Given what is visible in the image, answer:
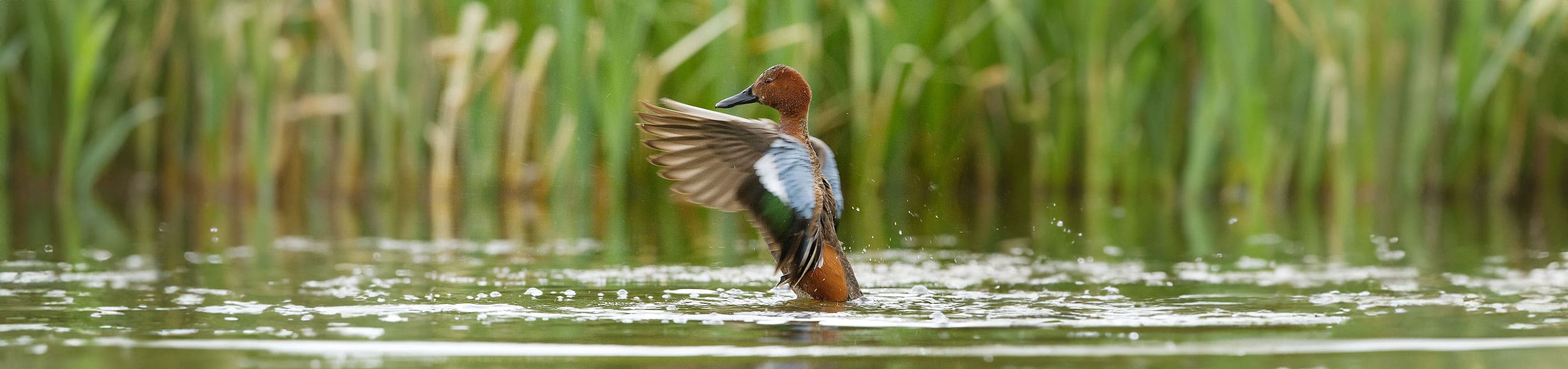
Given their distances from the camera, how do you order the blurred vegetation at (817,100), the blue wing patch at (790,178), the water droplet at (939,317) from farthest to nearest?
the blurred vegetation at (817,100) → the blue wing patch at (790,178) → the water droplet at (939,317)

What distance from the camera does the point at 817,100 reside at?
9609 millimetres

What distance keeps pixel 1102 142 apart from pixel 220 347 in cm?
686

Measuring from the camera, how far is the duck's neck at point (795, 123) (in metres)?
4.84

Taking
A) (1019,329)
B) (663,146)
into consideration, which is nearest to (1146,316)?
(1019,329)

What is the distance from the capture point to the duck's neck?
15.9 ft

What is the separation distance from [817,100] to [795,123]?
477 cm

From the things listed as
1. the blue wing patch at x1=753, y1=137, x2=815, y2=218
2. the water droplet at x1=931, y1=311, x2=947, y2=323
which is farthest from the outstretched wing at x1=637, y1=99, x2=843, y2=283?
the water droplet at x1=931, y1=311, x2=947, y2=323

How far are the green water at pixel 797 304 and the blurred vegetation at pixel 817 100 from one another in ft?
6.75

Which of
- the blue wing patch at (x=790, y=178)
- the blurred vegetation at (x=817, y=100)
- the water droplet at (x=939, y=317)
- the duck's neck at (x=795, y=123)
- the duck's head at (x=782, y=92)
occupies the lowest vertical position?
the water droplet at (x=939, y=317)

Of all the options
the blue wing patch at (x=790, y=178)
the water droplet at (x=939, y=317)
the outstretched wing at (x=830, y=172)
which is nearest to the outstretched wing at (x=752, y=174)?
the blue wing patch at (x=790, y=178)

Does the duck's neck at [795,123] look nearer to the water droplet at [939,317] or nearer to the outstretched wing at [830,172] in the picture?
the outstretched wing at [830,172]

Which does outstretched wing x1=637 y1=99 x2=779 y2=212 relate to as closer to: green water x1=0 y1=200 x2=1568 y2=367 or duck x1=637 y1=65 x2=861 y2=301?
duck x1=637 y1=65 x2=861 y2=301

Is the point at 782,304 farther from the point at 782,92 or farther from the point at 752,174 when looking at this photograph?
the point at 782,92

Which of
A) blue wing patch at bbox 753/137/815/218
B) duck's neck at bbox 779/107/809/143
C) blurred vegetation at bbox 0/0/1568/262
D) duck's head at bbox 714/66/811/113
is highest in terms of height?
blurred vegetation at bbox 0/0/1568/262
